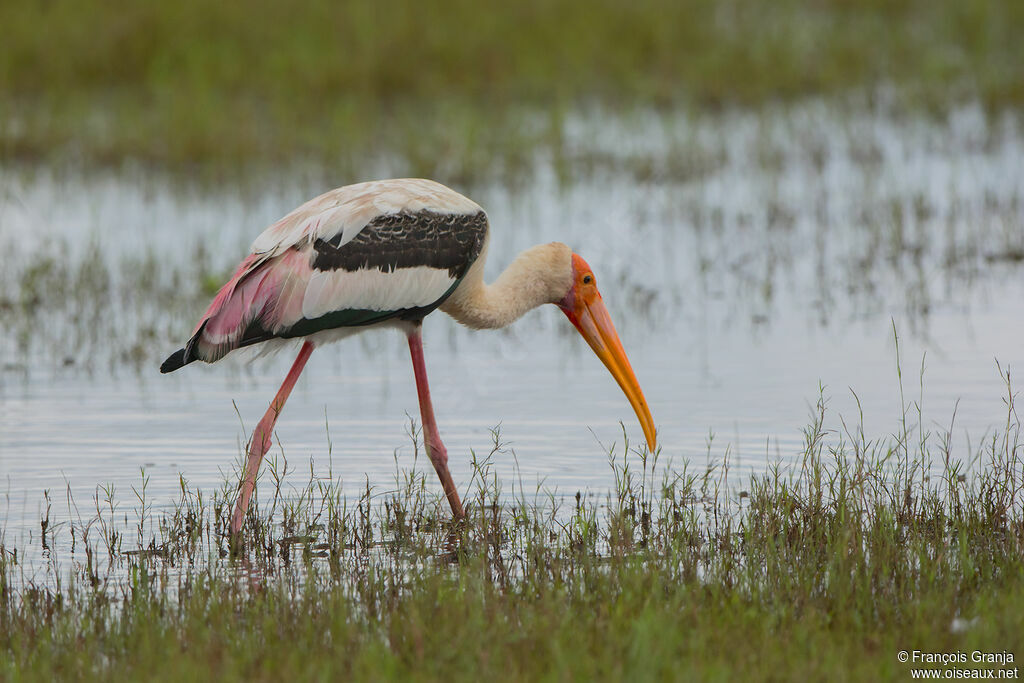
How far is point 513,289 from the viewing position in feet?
19.3

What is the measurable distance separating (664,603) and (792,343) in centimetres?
415

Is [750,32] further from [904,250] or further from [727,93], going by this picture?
[904,250]

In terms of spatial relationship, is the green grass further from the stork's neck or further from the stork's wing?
the stork's wing

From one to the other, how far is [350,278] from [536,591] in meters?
1.58

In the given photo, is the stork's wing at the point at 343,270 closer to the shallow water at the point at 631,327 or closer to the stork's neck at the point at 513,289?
the stork's neck at the point at 513,289

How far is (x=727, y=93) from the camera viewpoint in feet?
46.6

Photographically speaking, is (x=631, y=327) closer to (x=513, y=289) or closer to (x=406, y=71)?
(x=513, y=289)

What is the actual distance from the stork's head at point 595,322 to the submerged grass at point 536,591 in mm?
705

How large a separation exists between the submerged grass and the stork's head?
0.70 m

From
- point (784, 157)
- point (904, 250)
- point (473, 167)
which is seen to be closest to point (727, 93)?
point (784, 157)

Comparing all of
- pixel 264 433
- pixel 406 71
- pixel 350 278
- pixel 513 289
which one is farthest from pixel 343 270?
pixel 406 71

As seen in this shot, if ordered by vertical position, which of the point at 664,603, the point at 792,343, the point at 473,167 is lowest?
the point at 664,603

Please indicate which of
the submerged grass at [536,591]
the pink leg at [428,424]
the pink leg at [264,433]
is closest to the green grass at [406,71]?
the pink leg at [428,424]

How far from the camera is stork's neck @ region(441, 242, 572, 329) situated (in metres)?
5.78
